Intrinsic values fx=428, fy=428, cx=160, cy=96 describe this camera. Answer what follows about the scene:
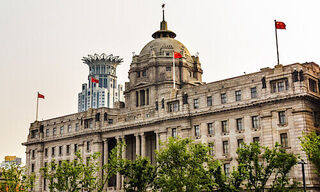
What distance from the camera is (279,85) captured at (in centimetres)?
6275

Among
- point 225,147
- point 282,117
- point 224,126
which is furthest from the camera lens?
point 224,126

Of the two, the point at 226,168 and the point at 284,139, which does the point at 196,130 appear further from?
the point at 284,139

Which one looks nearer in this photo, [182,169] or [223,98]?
[182,169]

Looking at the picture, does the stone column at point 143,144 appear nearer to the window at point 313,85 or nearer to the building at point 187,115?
the building at point 187,115

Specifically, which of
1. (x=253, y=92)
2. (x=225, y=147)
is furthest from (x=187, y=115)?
(x=253, y=92)

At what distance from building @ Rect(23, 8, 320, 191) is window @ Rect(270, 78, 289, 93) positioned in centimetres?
14

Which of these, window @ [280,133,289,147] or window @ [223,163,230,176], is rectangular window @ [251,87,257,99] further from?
window @ [223,163,230,176]

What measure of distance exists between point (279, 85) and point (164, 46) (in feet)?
117

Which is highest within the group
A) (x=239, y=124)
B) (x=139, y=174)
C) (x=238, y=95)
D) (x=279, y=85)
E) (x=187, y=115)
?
(x=279, y=85)

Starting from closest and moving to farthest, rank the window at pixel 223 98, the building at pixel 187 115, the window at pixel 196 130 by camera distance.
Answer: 1. the building at pixel 187 115
2. the window at pixel 223 98
3. the window at pixel 196 130

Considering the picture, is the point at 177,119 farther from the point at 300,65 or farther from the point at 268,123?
the point at 300,65

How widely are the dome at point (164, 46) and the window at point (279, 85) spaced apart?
109 ft

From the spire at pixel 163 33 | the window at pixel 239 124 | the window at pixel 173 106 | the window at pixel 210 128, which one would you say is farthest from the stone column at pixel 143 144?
the spire at pixel 163 33

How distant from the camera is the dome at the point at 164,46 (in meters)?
93.0
